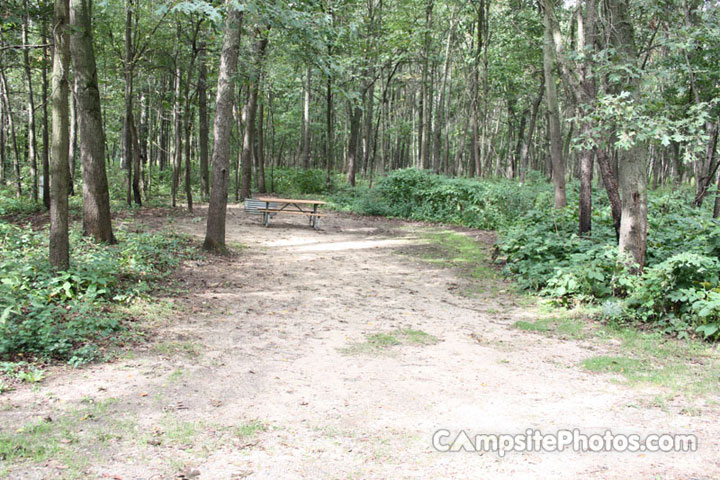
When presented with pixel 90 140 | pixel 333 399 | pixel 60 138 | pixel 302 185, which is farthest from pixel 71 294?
pixel 302 185

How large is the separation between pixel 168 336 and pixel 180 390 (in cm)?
147

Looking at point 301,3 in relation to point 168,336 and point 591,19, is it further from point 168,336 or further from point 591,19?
point 168,336

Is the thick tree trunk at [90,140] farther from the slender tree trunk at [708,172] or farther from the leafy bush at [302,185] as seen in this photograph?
the leafy bush at [302,185]

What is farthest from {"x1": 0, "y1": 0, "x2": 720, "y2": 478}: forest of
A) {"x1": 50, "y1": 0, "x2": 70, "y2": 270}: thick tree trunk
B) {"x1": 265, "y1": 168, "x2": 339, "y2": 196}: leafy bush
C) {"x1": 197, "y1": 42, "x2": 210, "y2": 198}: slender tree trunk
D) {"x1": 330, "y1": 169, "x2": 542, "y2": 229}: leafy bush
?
{"x1": 265, "y1": 168, "x2": 339, "y2": 196}: leafy bush

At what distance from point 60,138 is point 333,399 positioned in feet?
15.0

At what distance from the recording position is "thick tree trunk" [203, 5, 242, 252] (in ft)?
30.8

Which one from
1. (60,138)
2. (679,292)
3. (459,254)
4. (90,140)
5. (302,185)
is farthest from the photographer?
(302,185)

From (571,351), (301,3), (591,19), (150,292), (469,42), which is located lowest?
(571,351)

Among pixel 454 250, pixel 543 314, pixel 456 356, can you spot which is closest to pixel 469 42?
pixel 454 250

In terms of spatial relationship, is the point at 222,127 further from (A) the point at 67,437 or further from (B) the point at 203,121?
(B) the point at 203,121

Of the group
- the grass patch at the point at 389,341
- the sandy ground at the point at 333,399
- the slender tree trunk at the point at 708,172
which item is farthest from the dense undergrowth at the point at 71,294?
the slender tree trunk at the point at 708,172

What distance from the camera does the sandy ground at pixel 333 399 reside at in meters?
3.17

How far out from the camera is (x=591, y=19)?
7.93 metres

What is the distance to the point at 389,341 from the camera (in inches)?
233
